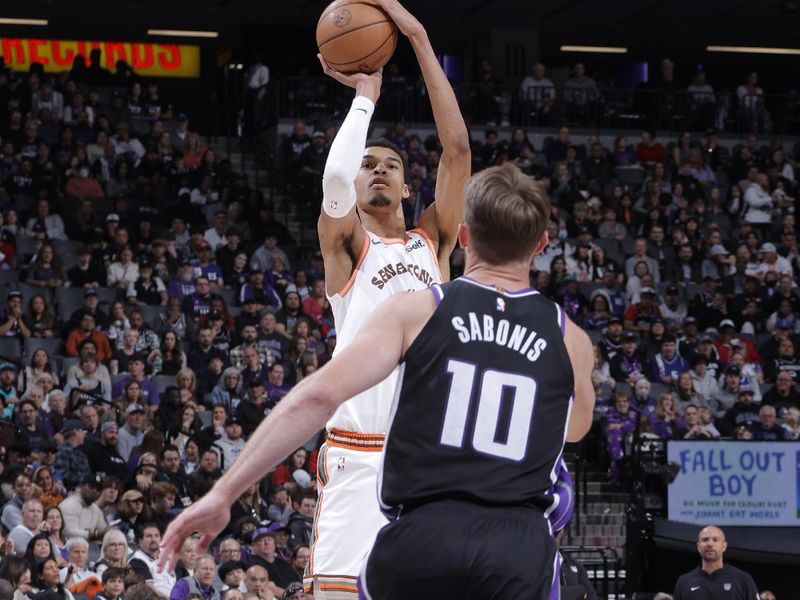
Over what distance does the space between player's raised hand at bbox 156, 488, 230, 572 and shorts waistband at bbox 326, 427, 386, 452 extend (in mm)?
2051

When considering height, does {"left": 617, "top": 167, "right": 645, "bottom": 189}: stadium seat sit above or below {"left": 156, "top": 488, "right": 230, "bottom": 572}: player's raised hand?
above

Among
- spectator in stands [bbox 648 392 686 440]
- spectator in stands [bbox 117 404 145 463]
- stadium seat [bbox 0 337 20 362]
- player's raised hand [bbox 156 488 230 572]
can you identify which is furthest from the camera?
spectator in stands [bbox 648 392 686 440]

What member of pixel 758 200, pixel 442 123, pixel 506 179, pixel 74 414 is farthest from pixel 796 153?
pixel 506 179

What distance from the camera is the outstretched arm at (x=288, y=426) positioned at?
11.4 ft

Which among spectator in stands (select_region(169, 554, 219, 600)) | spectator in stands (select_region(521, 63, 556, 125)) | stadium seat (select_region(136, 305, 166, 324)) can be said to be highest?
spectator in stands (select_region(521, 63, 556, 125))

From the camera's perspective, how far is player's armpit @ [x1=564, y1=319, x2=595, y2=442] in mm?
3908

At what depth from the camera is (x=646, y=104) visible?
87.7ft

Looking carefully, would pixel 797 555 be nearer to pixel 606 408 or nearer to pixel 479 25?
pixel 606 408

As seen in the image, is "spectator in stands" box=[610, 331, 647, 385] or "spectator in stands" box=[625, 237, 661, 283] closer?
"spectator in stands" box=[610, 331, 647, 385]

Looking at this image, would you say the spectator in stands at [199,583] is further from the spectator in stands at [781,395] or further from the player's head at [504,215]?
the spectator in stands at [781,395]

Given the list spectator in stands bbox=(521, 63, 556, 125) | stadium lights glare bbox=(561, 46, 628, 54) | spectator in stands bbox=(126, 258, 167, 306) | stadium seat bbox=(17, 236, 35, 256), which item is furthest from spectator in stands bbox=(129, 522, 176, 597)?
stadium lights glare bbox=(561, 46, 628, 54)

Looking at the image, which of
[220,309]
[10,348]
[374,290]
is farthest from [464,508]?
[220,309]

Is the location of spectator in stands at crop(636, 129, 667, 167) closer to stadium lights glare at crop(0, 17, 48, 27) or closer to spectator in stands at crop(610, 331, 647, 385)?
spectator in stands at crop(610, 331, 647, 385)

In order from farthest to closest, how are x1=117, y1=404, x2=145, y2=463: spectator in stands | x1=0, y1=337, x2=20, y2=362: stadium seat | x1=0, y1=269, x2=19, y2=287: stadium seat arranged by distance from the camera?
x1=0, y1=269, x2=19, y2=287: stadium seat
x1=0, y1=337, x2=20, y2=362: stadium seat
x1=117, y1=404, x2=145, y2=463: spectator in stands
